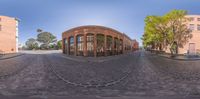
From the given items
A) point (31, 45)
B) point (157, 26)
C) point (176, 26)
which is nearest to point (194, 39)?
point (176, 26)

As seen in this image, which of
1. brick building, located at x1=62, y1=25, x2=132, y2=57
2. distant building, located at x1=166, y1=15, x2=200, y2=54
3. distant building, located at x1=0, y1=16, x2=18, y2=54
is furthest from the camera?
distant building, located at x1=166, y1=15, x2=200, y2=54

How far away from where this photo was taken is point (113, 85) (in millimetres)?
8094

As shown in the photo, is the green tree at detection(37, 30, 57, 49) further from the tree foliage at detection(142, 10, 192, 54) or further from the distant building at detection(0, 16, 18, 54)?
the tree foliage at detection(142, 10, 192, 54)

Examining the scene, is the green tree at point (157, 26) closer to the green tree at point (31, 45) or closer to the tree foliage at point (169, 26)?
the tree foliage at point (169, 26)

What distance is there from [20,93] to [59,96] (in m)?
1.41

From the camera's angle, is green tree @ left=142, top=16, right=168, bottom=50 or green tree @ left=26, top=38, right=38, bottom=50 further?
green tree @ left=26, top=38, right=38, bottom=50

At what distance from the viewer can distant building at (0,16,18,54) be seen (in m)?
45.0

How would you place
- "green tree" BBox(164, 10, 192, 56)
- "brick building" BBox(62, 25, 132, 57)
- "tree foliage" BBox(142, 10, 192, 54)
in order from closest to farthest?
"brick building" BBox(62, 25, 132, 57) < "green tree" BBox(164, 10, 192, 56) < "tree foliage" BBox(142, 10, 192, 54)

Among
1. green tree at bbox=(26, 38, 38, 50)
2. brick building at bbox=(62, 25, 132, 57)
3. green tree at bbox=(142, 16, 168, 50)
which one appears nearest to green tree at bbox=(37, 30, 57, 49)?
green tree at bbox=(26, 38, 38, 50)

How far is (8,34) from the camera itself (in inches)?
1861

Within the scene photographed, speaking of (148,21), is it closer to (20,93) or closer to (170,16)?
(170,16)

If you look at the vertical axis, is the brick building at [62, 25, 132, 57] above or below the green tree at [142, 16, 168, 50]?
below

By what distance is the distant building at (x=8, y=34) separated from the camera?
4500 centimetres

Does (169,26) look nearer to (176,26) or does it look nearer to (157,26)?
(176,26)
